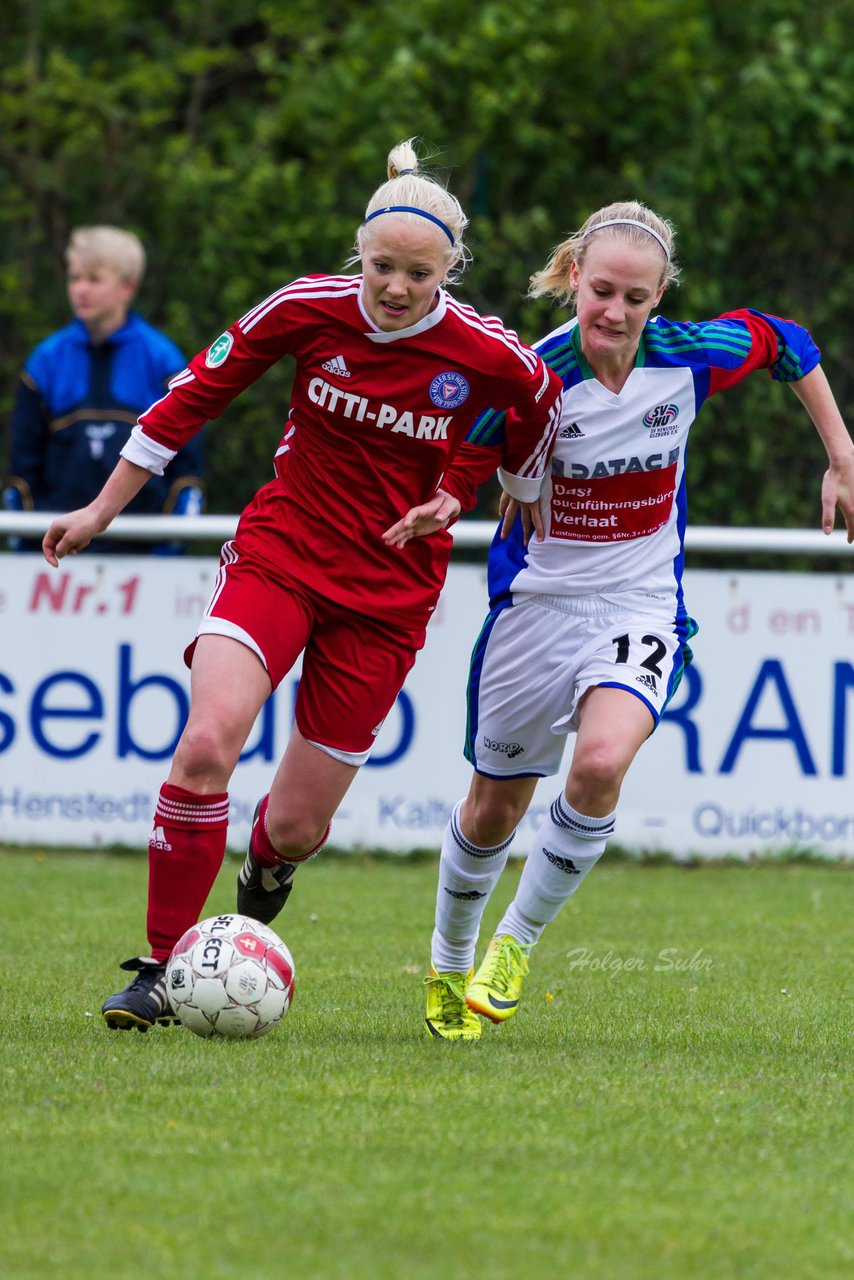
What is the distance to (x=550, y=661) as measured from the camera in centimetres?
507

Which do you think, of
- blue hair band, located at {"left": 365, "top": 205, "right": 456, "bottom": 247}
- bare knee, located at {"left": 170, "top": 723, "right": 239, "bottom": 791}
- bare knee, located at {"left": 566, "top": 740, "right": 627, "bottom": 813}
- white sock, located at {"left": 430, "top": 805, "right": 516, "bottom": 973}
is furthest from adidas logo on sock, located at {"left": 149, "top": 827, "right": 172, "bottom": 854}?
blue hair band, located at {"left": 365, "top": 205, "right": 456, "bottom": 247}

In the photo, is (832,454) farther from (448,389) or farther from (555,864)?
(555,864)

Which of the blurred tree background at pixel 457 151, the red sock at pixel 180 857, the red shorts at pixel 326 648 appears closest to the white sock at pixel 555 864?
the red shorts at pixel 326 648

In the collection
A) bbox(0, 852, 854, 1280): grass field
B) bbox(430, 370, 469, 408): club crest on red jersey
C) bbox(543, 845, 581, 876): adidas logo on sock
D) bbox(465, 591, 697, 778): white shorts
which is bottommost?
bbox(0, 852, 854, 1280): grass field

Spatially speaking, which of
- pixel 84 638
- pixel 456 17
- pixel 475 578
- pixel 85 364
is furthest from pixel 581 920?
pixel 456 17

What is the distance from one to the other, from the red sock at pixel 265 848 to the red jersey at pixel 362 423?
28.9 inches

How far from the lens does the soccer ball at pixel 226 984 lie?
14.9ft

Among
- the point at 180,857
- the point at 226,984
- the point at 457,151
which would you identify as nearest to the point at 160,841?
the point at 180,857

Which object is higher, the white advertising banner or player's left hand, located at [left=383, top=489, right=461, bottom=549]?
player's left hand, located at [left=383, top=489, right=461, bottom=549]

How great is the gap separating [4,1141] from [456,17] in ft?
33.3

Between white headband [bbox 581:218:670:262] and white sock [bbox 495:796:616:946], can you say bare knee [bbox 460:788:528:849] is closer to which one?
white sock [bbox 495:796:616:946]

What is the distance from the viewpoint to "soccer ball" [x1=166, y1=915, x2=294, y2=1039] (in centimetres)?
453

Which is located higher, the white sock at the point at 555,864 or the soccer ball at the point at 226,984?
the white sock at the point at 555,864

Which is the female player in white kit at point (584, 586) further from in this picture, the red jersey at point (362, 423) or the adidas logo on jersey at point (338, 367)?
the adidas logo on jersey at point (338, 367)
